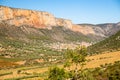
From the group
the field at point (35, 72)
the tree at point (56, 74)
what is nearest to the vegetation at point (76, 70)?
the tree at point (56, 74)

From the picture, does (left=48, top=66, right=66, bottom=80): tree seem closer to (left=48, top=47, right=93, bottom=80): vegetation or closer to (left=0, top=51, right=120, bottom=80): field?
(left=48, top=47, right=93, bottom=80): vegetation

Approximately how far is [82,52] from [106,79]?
10325mm

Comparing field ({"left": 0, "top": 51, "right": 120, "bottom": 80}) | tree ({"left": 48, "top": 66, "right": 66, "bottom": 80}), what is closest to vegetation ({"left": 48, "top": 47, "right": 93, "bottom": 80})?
tree ({"left": 48, "top": 66, "right": 66, "bottom": 80})

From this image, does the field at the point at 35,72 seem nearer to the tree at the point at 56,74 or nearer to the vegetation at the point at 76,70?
the vegetation at the point at 76,70

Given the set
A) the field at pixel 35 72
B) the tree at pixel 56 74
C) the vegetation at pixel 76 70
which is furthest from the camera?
the field at pixel 35 72

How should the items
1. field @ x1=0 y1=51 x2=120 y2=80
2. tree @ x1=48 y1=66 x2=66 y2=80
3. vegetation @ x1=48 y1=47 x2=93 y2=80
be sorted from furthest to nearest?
1. field @ x1=0 y1=51 x2=120 y2=80
2. vegetation @ x1=48 y1=47 x2=93 y2=80
3. tree @ x1=48 y1=66 x2=66 y2=80

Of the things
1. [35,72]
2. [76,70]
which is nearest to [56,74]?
[76,70]

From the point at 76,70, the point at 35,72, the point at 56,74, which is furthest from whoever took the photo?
the point at 35,72

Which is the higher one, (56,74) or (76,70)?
(76,70)

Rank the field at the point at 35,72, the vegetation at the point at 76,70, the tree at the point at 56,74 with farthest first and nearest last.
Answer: the field at the point at 35,72 → the vegetation at the point at 76,70 → the tree at the point at 56,74

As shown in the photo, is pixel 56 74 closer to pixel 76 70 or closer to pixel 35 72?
pixel 76 70

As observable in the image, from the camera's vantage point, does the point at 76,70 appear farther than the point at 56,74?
Yes

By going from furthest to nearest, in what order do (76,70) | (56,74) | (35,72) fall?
(35,72) < (76,70) < (56,74)

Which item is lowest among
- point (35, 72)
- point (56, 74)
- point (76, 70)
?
point (56, 74)
